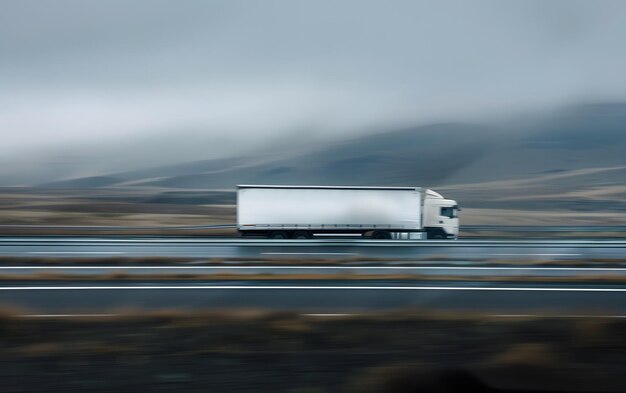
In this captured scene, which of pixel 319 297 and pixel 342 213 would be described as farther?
pixel 342 213

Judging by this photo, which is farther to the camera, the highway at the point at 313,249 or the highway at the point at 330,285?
the highway at the point at 313,249

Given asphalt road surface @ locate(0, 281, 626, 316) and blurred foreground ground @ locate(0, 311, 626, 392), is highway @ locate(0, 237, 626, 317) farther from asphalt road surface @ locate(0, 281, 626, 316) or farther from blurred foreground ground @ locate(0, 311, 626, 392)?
blurred foreground ground @ locate(0, 311, 626, 392)

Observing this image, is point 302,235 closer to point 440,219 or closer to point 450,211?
point 440,219

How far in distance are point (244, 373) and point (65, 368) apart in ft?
5.42

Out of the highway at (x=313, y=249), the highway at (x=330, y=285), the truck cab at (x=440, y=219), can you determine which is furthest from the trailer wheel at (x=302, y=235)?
the highway at (x=330, y=285)

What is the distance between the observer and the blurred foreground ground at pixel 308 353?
4676 mm

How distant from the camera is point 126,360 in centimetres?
530

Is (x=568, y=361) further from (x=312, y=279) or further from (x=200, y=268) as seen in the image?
(x=200, y=268)

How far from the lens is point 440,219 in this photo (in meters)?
27.2

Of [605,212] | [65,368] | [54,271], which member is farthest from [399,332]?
[605,212]

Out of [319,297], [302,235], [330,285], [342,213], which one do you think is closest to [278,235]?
[302,235]

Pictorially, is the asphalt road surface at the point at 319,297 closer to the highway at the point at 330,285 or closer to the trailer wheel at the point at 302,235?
the highway at the point at 330,285

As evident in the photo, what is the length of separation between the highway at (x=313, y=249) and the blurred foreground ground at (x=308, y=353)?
10707 millimetres

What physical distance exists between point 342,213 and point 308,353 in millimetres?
21127
